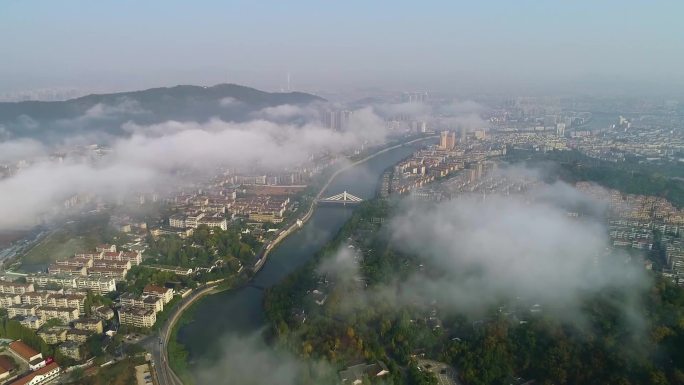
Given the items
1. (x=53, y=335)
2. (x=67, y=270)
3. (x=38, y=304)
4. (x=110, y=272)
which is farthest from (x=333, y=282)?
(x=67, y=270)

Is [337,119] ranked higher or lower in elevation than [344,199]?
higher

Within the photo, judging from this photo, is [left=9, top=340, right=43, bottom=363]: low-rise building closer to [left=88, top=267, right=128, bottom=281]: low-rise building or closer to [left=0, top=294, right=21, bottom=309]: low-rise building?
[left=0, top=294, right=21, bottom=309]: low-rise building

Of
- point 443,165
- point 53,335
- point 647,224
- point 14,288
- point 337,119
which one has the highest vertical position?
point 337,119

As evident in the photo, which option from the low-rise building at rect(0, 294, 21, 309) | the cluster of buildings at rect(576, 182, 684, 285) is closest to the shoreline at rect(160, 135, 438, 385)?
the low-rise building at rect(0, 294, 21, 309)

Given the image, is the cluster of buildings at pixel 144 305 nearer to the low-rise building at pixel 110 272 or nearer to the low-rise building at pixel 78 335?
the low-rise building at pixel 78 335

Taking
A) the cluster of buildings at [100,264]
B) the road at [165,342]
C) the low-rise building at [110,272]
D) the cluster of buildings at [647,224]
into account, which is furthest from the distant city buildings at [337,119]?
the road at [165,342]

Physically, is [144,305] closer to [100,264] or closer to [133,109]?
[100,264]

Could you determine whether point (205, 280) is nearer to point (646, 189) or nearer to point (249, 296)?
point (249, 296)
